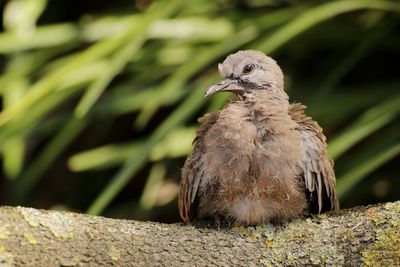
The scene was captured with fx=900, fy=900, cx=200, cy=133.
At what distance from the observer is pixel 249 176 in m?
2.47

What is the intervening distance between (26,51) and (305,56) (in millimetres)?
1292

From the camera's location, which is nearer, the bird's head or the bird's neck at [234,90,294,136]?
the bird's neck at [234,90,294,136]

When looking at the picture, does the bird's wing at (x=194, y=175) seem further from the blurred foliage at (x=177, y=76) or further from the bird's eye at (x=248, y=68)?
the blurred foliage at (x=177, y=76)

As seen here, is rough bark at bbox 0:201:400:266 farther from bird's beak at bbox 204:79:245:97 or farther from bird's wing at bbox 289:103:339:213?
bird's beak at bbox 204:79:245:97

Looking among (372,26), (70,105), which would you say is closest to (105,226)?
(372,26)

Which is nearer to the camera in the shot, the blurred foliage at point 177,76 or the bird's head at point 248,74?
the bird's head at point 248,74

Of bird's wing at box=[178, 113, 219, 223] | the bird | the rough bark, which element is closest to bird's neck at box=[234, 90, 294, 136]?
the bird

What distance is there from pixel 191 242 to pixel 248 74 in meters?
0.90

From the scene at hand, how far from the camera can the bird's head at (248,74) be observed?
2.77 metres

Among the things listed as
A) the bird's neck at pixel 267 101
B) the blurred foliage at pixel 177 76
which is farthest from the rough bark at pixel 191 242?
the blurred foliage at pixel 177 76

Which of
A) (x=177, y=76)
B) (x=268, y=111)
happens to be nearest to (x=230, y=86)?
(x=268, y=111)

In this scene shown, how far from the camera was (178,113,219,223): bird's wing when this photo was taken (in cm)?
257

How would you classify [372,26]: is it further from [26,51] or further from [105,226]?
[105,226]

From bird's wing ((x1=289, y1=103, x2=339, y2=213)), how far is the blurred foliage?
0.34 meters
